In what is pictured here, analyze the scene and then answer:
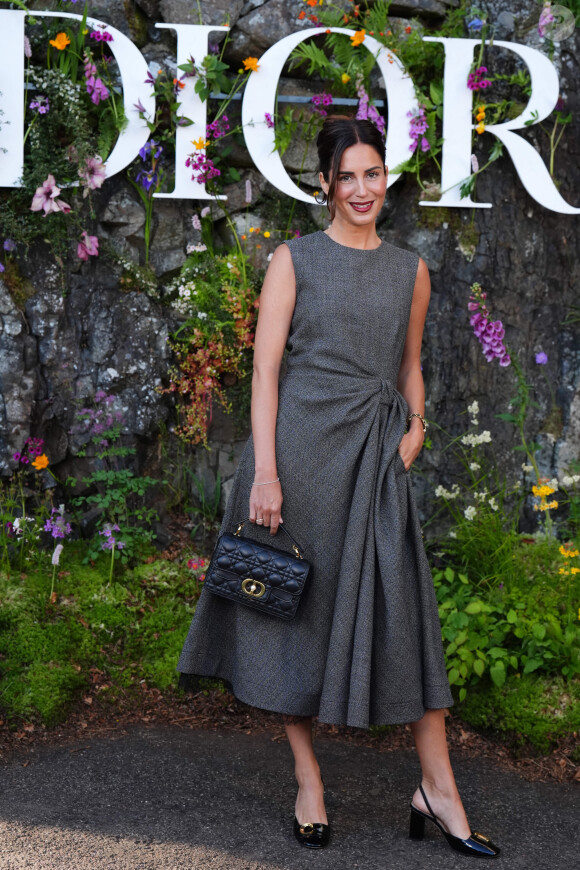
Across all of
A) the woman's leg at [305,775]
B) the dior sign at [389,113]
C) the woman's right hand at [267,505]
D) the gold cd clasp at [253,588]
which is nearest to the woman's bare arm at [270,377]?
the woman's right hand at [267,505]

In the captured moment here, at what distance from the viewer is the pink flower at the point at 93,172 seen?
12.7 feet

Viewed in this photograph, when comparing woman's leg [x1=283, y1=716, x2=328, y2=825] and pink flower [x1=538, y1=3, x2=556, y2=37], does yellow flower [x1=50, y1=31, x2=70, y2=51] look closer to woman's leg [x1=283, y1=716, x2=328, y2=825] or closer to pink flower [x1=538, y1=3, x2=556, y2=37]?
pink flower [x1=538, y1=3, x2=556, y2=37]

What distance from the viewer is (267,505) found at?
2389 millimetres

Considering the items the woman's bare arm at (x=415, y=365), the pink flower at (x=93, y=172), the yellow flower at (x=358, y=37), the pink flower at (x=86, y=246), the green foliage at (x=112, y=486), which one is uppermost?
the yellow flower at (x=358, y=37)

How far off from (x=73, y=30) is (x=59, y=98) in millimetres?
347

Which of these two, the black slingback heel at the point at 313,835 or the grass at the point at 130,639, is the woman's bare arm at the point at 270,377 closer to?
the black slingback heel at the point at 313,835

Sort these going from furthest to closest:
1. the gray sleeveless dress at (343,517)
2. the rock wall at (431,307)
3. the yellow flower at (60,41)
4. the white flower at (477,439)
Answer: the rock wall at (431,307), the yellow flower at (60,41), the white flower at (477,439), the gray sleeveless dress at (343,517)

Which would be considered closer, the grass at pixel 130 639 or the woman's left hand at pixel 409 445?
the woman's left hand at pixel 409 445

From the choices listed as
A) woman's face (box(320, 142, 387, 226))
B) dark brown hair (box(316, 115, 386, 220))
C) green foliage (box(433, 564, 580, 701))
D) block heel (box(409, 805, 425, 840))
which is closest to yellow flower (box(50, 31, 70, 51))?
dark brown hair (box(316, 115, 386, 220))

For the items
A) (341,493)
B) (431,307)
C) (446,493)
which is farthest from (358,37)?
(341,493)

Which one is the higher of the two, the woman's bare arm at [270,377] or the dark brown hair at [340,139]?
the dark brown hair at [340,139]

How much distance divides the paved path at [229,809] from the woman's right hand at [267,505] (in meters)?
0.95

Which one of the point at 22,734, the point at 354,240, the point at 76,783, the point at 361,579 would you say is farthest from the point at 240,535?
the point at 22,734

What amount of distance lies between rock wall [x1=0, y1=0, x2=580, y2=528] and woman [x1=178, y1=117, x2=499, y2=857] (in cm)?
167
